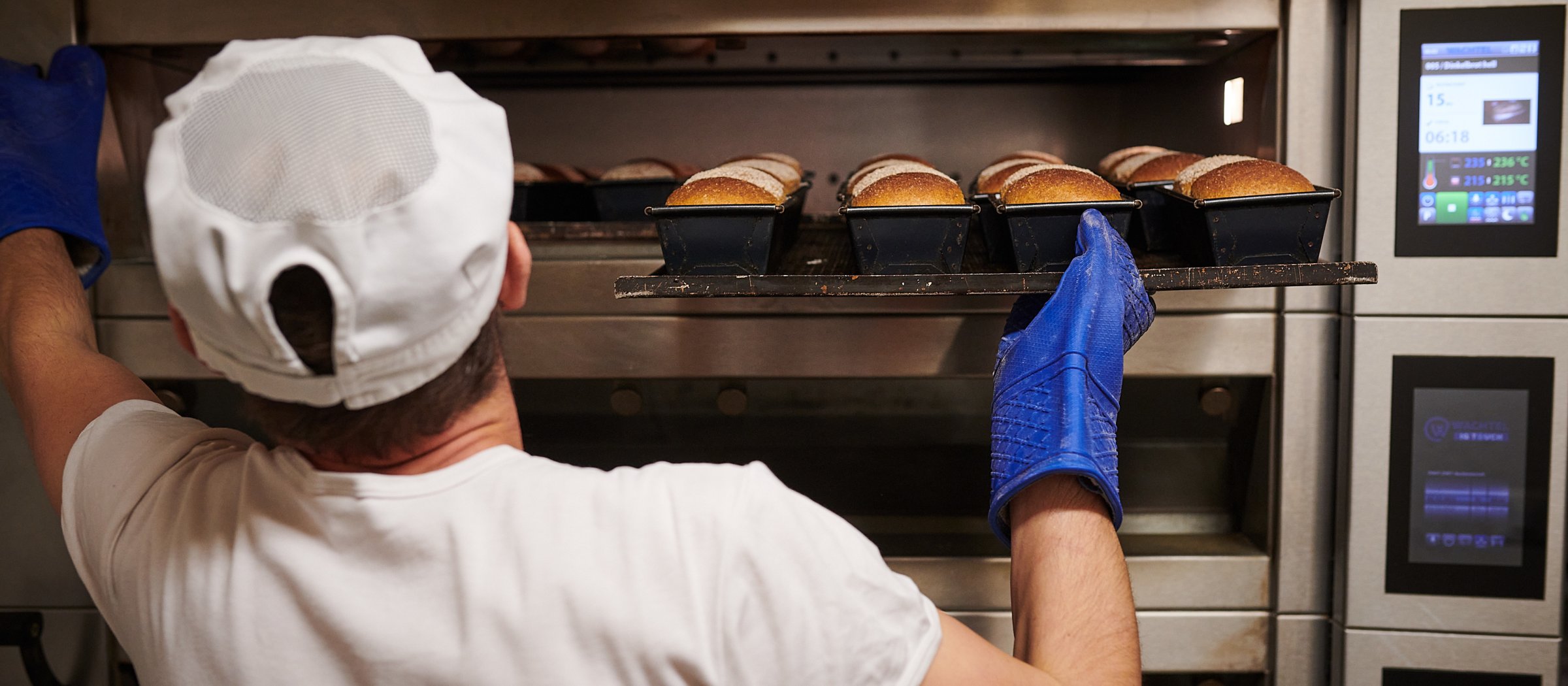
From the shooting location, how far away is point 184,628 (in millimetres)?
685

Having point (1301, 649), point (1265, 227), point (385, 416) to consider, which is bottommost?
point (1301, 649)

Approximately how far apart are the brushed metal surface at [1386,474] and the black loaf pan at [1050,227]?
0.42 metres

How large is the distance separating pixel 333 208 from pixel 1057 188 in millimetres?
834

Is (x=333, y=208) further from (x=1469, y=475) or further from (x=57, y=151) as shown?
(x=1469, y=475)

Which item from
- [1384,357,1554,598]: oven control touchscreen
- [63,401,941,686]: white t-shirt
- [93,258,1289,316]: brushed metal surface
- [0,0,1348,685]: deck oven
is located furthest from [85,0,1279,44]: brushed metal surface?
[63,401,941,686]: white t-shirt

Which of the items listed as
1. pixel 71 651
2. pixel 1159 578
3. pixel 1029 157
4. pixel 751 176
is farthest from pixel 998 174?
pixel 71 651

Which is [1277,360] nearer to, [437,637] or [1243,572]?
[1243,572]

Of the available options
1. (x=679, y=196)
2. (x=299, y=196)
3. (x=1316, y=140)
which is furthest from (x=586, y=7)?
(x=1316, y=140)

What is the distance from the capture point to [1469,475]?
4.12 feet

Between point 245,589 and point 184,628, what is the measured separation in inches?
2.4

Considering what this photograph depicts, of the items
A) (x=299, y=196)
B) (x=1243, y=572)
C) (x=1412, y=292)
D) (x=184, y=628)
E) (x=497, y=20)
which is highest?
(x=497, y=20)

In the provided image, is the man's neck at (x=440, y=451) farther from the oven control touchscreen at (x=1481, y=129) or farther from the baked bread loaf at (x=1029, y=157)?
the oven control touchscreen at (x=1481, y=129)

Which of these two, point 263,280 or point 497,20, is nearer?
point 263,280

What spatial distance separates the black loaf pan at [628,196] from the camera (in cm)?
141
